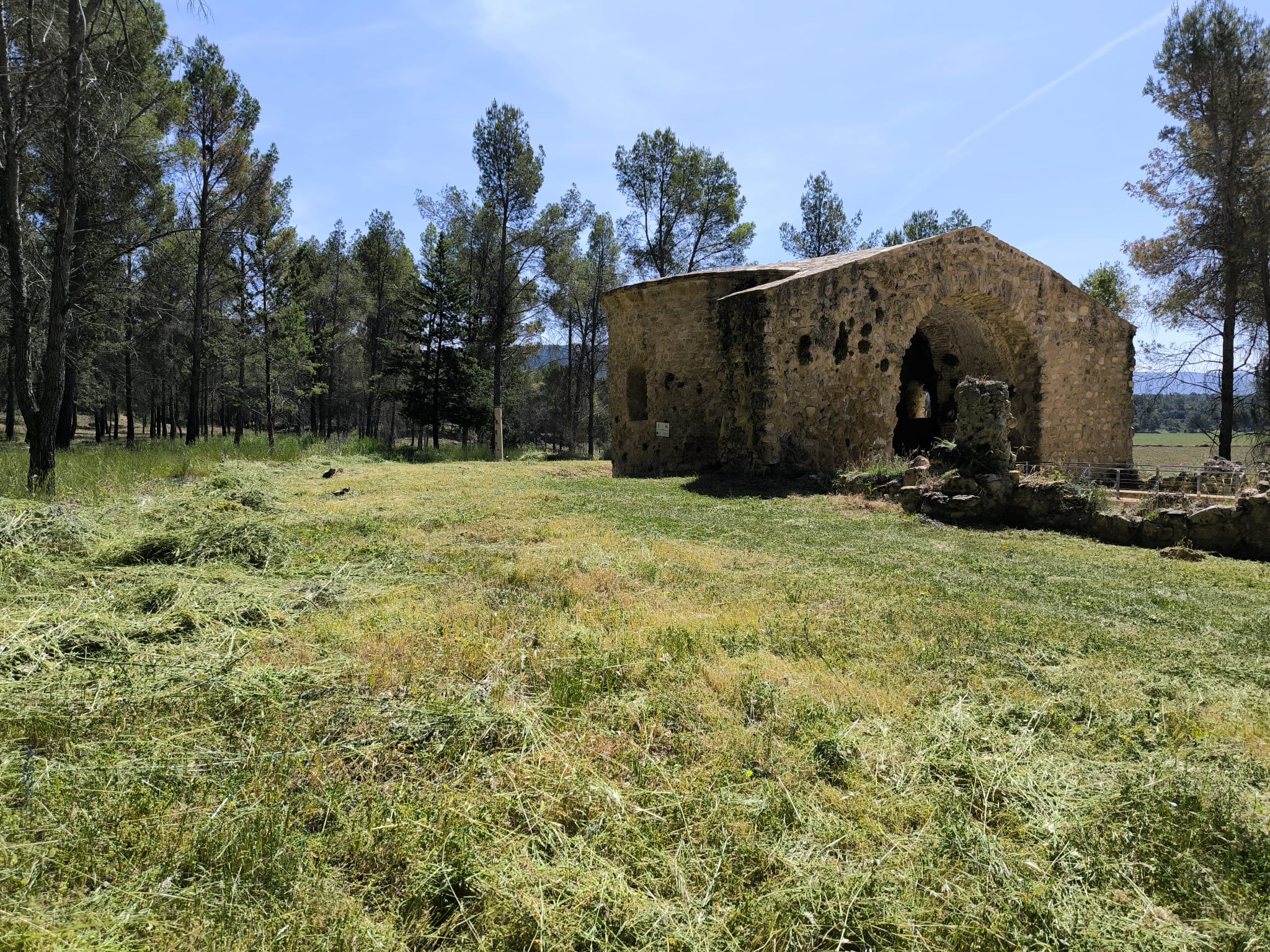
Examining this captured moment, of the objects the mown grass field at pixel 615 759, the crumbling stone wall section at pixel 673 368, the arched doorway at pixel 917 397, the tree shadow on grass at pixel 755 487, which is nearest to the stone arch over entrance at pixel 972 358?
the arched doorway at pixel 917 397

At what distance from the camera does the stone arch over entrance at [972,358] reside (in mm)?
14719

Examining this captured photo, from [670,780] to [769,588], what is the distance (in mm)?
2564

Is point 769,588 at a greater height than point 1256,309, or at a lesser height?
lesser

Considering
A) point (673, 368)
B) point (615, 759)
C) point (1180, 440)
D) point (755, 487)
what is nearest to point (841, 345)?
point (755, 487)

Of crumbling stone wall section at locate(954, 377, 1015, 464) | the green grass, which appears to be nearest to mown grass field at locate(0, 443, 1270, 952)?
crumbling stone wall section at locate(954, 377, 1015, 464)

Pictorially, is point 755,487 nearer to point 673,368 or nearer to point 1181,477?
point 673,368

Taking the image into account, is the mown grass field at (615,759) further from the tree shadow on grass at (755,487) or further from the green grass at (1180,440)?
the green grass at (1180,440)

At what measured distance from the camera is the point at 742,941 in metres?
1.58

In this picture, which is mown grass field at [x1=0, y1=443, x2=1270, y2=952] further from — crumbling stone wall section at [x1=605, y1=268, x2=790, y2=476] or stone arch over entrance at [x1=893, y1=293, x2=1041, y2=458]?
stone arch over entrance at [x1=893, y1=293, x2=1041, y2=458]

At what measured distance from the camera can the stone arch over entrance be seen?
14.7m

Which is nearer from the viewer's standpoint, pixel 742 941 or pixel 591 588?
pixel 742 941

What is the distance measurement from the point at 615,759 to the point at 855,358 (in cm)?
1124

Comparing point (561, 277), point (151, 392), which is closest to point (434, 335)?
point (561, 277)

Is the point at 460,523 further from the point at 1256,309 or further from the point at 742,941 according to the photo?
the point at 1256,309
